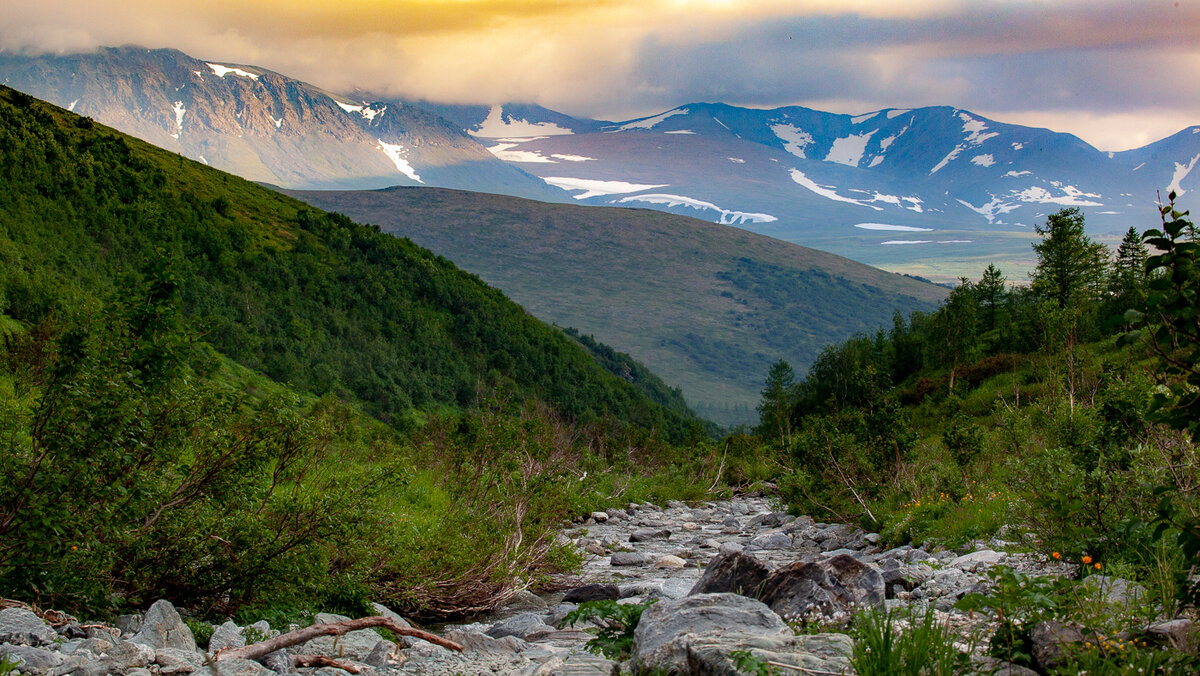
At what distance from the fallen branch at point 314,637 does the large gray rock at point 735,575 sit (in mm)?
3021

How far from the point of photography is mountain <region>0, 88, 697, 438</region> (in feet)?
188

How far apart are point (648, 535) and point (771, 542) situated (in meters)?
4.23

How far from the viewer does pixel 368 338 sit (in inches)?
3433

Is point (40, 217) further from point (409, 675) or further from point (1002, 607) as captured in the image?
point (1002, 607)

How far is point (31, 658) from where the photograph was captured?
20.4 ft

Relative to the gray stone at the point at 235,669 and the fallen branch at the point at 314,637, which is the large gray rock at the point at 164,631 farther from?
the gray stone at the point at 235,669

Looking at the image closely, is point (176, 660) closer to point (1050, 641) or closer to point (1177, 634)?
point (1050, 641)

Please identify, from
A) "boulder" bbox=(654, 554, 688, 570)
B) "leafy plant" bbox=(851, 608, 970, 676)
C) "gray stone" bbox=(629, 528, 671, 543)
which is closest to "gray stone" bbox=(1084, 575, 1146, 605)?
"leafy plant" bbox=(851, 608, 970, 676)

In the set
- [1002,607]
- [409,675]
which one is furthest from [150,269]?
[1002,607]

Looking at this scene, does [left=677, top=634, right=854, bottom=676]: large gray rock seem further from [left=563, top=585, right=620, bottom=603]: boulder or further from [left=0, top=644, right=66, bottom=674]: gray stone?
[left=563, top=585, right=620, bottom=603]: boulder

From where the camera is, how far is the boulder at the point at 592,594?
1233 centimetres

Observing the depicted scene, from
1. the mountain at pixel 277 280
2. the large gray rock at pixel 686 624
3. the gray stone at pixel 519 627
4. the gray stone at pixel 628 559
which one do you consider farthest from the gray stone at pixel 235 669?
the mountain at pixel 277 280

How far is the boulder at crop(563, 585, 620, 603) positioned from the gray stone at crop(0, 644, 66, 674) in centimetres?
725

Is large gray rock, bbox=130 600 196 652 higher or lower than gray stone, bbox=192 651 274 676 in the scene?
lower
